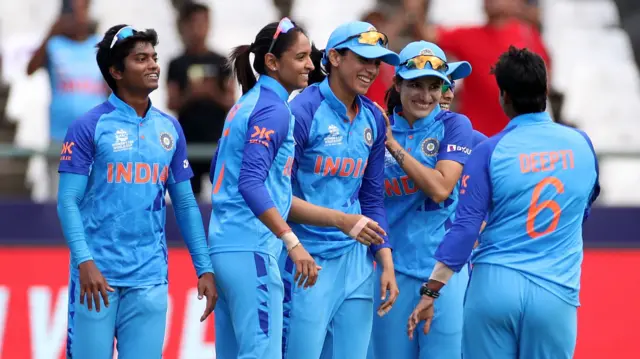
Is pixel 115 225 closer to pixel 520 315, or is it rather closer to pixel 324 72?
pixel 324 72

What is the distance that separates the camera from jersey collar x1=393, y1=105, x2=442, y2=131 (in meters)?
6.59

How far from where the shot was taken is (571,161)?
220 inches

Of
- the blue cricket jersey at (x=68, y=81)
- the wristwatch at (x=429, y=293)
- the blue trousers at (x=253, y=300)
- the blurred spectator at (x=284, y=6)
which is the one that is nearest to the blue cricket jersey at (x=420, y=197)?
the wristwatch at (x=429, y=293)

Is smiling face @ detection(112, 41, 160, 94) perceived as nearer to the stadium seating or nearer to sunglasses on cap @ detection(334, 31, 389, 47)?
sunglasses on cap @ detection(334, 31, 389, 47)

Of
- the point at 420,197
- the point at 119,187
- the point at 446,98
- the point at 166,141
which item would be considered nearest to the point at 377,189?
the point at 420,197

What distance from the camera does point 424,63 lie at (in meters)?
6.40

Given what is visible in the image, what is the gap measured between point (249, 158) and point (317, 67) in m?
1.25

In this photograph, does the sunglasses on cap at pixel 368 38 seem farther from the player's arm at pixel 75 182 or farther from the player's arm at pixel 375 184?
the player's arm at pixel 75 182

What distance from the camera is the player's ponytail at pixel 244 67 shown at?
20.0 ft

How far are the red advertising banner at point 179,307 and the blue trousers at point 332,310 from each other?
2995 mm

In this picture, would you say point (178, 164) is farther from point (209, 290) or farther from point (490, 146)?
point (490, 146)

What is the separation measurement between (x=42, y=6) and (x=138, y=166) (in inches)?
330

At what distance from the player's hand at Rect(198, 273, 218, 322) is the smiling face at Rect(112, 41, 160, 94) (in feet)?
3.11

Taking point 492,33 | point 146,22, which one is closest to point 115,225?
point 492,33
